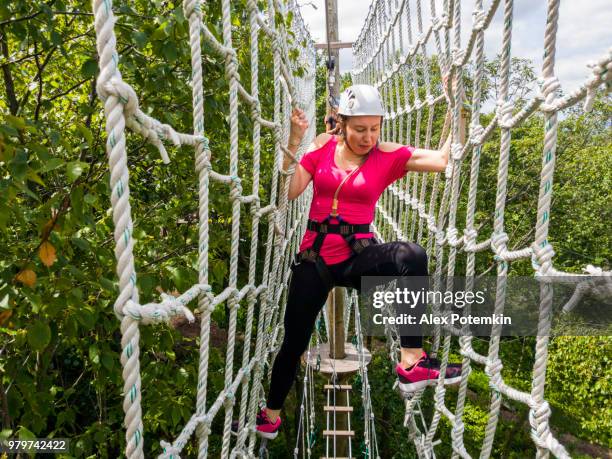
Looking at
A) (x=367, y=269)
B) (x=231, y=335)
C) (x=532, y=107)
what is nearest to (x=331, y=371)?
(x=367, y=269)

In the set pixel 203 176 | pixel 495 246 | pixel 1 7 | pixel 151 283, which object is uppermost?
pixel 1 7

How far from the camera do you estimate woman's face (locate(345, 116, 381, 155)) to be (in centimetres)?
151

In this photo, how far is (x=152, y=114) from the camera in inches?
57.7

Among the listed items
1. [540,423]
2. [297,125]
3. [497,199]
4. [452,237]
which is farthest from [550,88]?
[297,125]

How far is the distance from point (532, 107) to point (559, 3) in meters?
0.19

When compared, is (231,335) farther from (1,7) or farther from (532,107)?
(1,7)

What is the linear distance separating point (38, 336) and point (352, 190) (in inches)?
36.2

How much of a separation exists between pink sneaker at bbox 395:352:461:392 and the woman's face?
2.10 ft

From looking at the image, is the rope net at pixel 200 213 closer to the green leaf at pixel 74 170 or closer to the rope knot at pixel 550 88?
the green leaf at pixel 74 170

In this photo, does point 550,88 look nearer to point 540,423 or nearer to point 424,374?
point 540,423

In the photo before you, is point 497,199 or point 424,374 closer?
point 497,199

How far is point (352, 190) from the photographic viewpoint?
153 cm

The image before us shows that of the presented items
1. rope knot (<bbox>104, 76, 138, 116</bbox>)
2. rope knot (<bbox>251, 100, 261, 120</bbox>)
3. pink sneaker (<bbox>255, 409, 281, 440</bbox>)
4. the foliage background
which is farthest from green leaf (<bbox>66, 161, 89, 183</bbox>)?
pink sneaker (<bbox>255, 409, 281, 440</bbox>)

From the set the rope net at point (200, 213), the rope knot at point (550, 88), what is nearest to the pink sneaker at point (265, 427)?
the rope net at point (200, 213)
